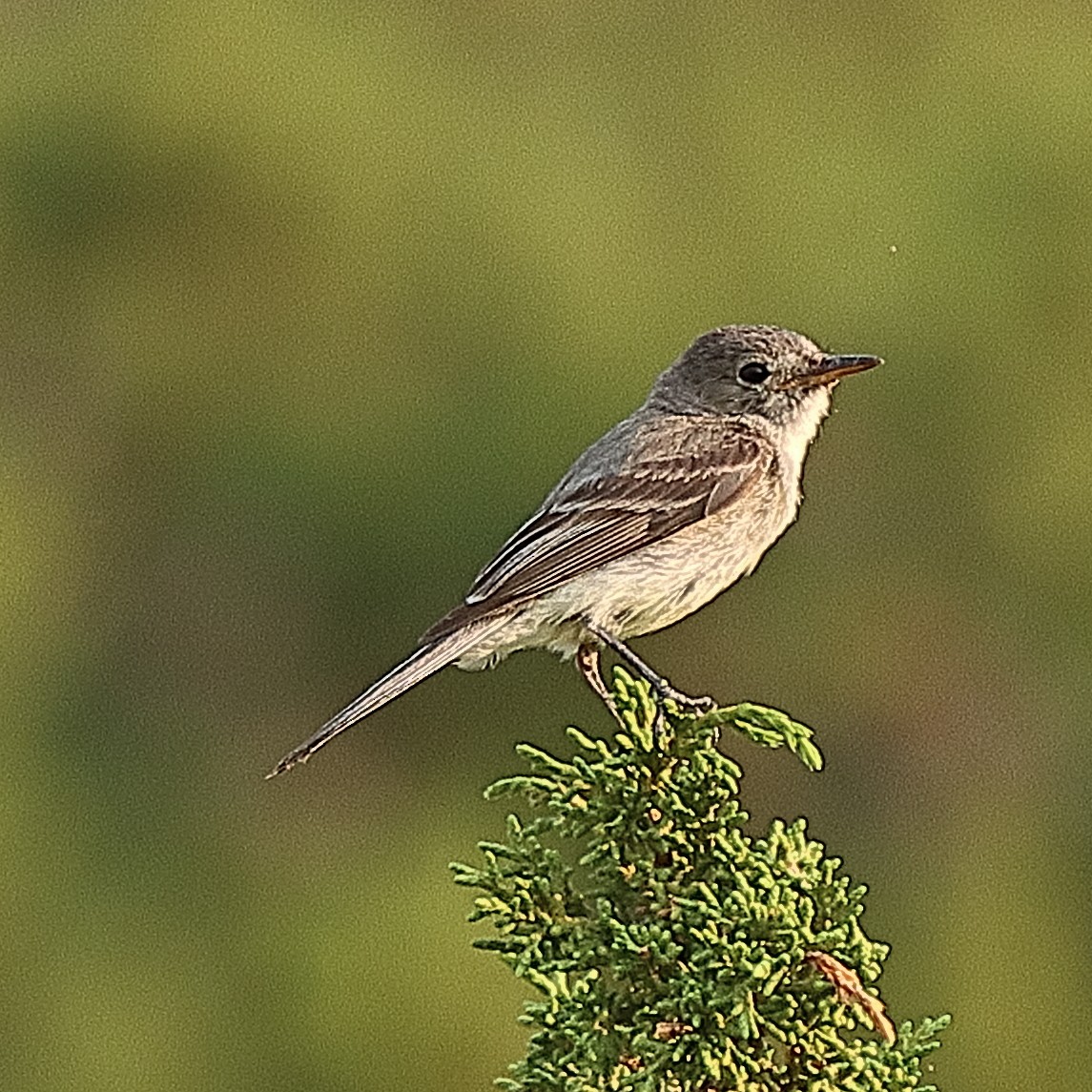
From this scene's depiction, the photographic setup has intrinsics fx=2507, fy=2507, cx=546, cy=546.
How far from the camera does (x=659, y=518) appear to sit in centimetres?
569

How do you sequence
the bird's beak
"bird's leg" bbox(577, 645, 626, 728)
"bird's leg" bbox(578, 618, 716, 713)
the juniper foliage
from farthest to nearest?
the bird's beak < "bird's leg" bbox(577, 645, 626, 728) < "bird's leg" bbox(578, 618, 716, 713) < the juniper foliage

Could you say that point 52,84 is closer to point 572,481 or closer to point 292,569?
point 292,569

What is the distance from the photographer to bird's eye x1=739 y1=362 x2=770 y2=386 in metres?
6.19

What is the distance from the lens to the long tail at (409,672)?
4.89 meters

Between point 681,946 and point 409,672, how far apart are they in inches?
71.5

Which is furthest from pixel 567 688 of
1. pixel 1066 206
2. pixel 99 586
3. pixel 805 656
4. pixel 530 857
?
pixel 530 857

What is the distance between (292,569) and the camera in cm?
1227

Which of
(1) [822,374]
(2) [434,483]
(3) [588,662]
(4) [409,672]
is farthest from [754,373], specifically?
(2) [434,483]

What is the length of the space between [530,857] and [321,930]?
239 inches

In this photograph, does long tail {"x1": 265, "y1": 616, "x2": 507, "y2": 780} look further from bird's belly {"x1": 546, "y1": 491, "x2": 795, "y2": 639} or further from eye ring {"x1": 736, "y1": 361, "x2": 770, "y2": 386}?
eye ring {"x1": 736, "y1": 361, "x2": 770, "y2": 386}

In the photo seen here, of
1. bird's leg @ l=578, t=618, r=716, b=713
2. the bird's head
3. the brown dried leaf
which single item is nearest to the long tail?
bird's leg @ l=578, t=618, r=716, b=713

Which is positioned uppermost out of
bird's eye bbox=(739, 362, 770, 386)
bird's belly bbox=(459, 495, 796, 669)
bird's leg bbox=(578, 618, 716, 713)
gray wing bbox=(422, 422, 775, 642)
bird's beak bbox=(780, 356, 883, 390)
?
bird's eye bbox=(739, 362, 770, 386)

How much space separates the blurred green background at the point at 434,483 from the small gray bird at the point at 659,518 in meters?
3.42

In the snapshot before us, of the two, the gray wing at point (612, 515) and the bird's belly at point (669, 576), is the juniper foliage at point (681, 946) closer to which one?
the gray wing at point (612, 515)
